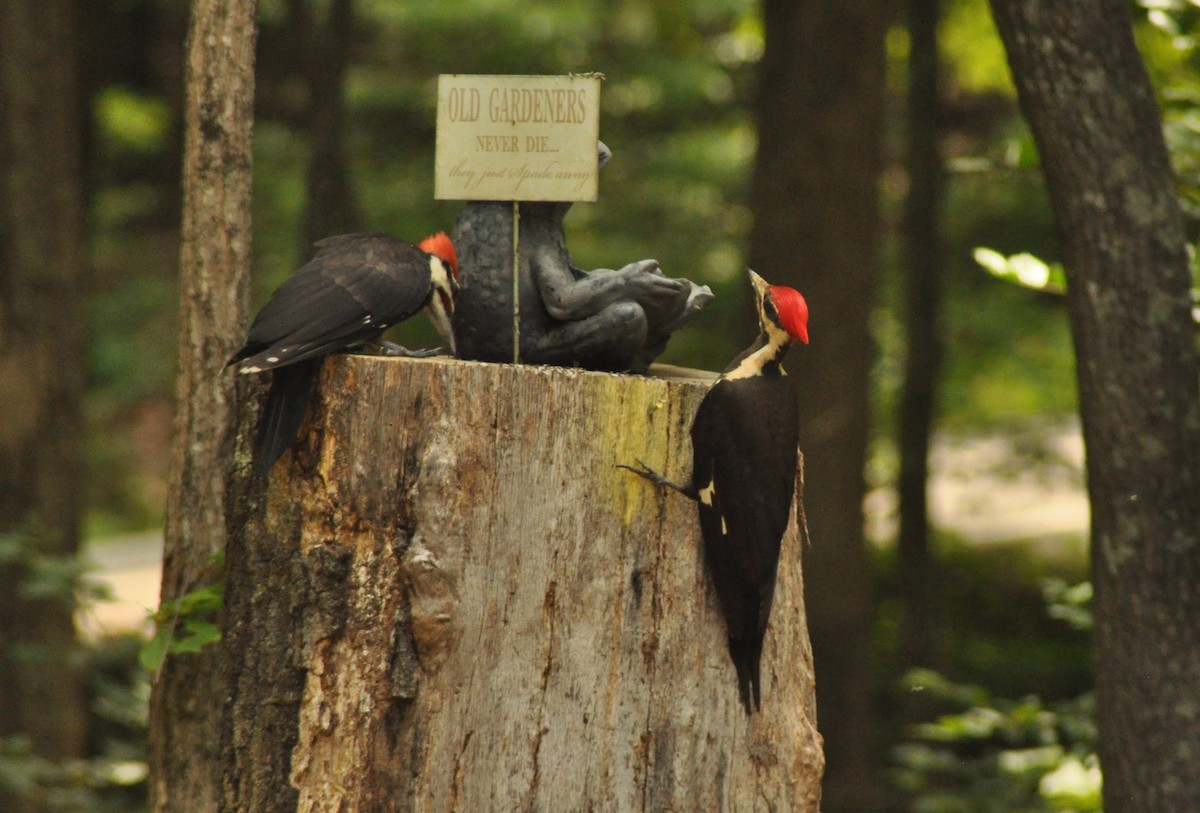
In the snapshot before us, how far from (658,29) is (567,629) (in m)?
6.66

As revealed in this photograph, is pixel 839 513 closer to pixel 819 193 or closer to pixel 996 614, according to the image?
pixel 819 193

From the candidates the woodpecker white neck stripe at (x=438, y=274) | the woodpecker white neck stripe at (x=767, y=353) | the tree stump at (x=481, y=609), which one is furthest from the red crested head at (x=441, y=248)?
the woodpecker white neck stripe at (x=767, y=353)

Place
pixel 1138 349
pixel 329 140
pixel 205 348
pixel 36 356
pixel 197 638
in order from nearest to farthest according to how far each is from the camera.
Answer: pixel 197 638 < pixel 1138 349 < pixel 205 348 < pixel 36 356 < pixel 329 140

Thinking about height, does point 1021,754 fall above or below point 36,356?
below

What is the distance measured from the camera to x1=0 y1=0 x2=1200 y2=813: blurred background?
6652 mm

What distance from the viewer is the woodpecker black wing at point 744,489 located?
2918 mm

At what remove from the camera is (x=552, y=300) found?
3.30 m

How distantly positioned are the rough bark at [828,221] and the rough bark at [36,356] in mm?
3194

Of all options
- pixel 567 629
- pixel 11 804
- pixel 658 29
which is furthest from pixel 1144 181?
pixel 658 29

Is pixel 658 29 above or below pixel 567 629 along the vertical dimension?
above

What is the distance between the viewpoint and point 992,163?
4.19m

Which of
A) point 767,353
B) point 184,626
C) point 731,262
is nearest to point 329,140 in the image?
point 731,262

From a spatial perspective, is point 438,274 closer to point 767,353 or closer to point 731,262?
point 767,353

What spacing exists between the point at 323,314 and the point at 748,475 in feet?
3.39
